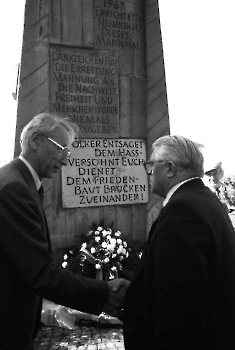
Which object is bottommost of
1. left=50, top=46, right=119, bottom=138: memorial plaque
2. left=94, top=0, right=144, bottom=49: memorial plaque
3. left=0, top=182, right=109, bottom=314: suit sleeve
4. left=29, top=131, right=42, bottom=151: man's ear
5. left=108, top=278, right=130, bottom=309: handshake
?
left=108, top=278, right=130, bottom=309: handshake

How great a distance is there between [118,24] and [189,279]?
15.8ft

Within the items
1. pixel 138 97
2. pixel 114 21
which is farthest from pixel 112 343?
pixel 114 21

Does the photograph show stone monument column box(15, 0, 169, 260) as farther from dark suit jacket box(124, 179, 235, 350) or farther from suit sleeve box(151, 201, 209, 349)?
suit sleeve box(151, 201, 209, 349)

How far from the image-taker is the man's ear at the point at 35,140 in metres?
2.87

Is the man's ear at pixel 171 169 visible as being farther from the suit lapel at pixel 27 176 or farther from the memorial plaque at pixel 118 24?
the memorial plaque at pixel 118 24

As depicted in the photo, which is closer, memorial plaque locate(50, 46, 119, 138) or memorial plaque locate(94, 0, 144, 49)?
memorial plaque locate(50, 46, 119, 138)

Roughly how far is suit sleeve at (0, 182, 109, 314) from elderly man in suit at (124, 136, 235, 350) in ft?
1.40

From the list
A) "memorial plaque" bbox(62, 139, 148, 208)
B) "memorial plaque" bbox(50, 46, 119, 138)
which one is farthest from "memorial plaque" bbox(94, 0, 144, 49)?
"memorial plaque" bbox(62, 139, 148, 208)

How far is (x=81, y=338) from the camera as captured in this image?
461cm

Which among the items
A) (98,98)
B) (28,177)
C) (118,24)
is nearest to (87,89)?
(98,98)

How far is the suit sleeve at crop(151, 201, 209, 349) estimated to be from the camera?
2.11 metres

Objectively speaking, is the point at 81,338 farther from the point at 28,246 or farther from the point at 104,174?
the point at 28,246

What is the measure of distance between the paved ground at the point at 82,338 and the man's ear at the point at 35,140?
237 cm

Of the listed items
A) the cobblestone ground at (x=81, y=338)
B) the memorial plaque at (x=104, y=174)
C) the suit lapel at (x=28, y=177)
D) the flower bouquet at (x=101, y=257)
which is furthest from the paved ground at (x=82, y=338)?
the suit lapel at (x=28, y=177)
